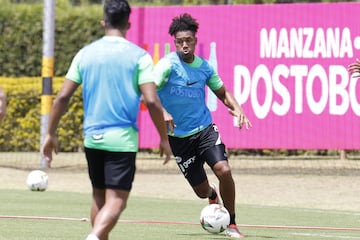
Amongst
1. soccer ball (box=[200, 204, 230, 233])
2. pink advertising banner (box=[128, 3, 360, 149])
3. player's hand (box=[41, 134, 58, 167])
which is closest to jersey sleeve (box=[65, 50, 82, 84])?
player's hand (box=[41, 134, 58, 167])

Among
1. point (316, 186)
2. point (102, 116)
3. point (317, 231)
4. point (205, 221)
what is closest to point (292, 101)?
point (316, 186)

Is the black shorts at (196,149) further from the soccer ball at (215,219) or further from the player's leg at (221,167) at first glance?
the soccer ball at (215,219)

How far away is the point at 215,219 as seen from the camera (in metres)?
11.0

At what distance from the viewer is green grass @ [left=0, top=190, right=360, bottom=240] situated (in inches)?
457

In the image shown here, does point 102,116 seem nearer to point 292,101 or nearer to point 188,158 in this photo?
point 188,158

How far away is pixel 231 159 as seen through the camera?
24094 millimetres

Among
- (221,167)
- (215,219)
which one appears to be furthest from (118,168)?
(221,167)

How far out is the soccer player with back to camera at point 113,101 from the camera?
7.97m

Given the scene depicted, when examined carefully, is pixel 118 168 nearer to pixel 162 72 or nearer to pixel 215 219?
pixel 215 219

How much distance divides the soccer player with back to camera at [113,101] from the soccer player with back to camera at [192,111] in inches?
138

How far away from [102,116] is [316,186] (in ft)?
41.9

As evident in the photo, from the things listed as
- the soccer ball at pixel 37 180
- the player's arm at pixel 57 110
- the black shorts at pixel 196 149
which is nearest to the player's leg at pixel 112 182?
the player's arm at pixel 57 110

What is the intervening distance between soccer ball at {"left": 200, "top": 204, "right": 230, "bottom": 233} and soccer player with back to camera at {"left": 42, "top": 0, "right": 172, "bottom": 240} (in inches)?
118

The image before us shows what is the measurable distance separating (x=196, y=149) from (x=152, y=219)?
7.90 feet
